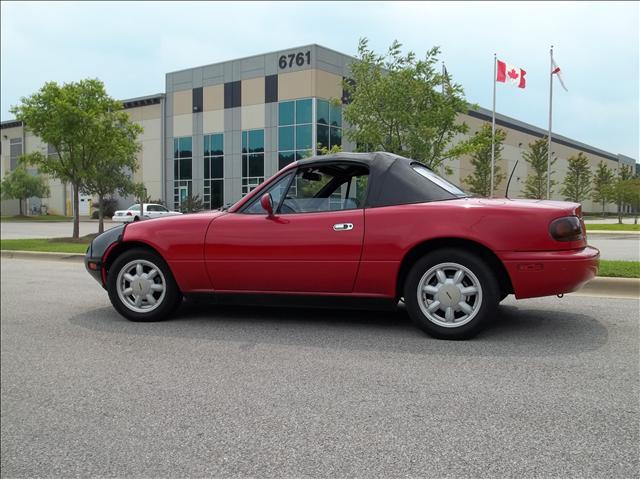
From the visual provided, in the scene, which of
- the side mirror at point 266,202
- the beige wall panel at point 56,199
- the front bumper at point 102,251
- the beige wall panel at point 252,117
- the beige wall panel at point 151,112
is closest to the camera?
the side mirror at point 266,202

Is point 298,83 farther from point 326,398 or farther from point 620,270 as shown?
point 326,398

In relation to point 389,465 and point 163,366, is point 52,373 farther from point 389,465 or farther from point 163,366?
point 389,465

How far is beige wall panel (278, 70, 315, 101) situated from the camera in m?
28.7

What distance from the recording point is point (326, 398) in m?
2.99

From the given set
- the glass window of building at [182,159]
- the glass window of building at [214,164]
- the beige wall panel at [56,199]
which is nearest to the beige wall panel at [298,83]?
the glass window of building at [214,164]

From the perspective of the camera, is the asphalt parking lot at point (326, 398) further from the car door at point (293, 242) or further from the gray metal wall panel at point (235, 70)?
the gray metal wall panel at point (235, 70)

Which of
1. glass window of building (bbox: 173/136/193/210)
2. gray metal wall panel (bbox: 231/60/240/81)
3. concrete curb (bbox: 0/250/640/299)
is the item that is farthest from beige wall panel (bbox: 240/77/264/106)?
concrete curb (bbox: 0/250/640/299)

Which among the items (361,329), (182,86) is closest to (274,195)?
(361,329)

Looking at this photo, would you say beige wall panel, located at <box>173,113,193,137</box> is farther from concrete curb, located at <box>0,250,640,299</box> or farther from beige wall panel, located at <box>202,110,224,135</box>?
concrete curb, located at <box>0,250,640,299</box>

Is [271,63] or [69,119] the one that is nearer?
[69,119]

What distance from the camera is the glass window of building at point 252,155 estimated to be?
32.7 metres

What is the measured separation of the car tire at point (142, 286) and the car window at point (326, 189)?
138cm

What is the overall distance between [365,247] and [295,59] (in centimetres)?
2661

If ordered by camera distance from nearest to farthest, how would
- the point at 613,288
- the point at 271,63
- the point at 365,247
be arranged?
the point at 365,247 → the point at 613,288 → the point at 271,63
